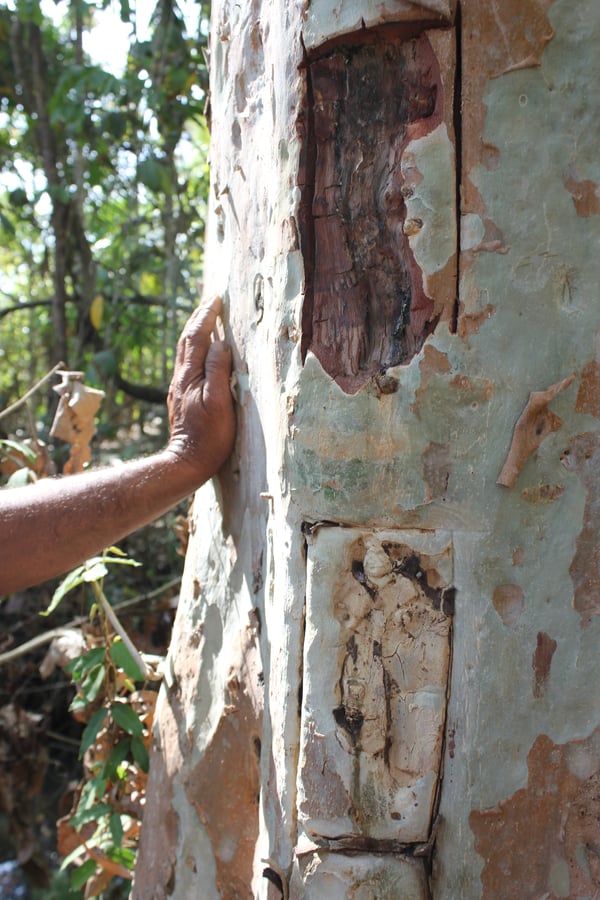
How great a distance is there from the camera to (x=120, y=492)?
1721 millimetres

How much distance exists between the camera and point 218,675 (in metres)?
1.81

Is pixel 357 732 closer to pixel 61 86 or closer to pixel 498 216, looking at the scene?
pixel 498 216

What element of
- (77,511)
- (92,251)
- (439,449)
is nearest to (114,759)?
(77,511)

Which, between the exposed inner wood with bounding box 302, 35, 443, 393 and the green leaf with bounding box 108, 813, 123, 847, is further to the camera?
the green leaf with bounding box 108, 813, 123, 847

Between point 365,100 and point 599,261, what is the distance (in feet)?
1.47

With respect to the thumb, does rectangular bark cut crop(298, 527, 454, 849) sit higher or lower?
lower

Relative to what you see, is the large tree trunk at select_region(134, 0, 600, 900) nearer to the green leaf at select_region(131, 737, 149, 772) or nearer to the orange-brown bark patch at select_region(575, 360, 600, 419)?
the orange-brown bark patch at select_region(575, 360, 600, 419)

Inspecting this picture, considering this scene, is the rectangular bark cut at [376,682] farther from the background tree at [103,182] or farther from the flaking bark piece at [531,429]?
the background tree at [103,182]

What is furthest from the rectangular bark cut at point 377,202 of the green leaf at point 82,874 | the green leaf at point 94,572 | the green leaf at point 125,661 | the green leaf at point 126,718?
the green leaf at point 82,874

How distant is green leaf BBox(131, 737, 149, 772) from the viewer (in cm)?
234

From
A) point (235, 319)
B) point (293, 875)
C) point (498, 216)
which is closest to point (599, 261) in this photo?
point (498, 216)

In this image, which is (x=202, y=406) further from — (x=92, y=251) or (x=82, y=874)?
(x=92, y=251)

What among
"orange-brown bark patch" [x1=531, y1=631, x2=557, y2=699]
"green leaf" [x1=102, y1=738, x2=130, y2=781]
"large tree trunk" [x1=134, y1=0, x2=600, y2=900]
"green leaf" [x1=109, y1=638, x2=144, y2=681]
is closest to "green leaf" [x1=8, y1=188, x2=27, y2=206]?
"green leaf" [x1=109, y1=638, x2=144, y2=681]

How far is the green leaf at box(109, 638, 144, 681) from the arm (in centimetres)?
65
